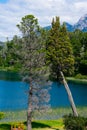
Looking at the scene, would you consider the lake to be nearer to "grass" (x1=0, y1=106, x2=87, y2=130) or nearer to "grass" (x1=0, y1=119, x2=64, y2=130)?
"grass" (x1=0, y1=106, x2=87, y2=130)

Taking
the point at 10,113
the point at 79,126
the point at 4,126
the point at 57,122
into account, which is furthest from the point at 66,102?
the point at 79,126

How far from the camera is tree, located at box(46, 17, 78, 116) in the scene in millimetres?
44469

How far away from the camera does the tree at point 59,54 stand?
146 feet

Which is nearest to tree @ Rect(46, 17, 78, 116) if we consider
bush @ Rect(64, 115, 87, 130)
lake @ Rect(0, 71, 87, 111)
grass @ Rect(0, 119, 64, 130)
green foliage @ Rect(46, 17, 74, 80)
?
green foliage @ Rect(46, 17, 74, 80)

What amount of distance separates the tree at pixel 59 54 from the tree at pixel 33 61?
6.00 m

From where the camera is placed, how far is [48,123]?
45.0m

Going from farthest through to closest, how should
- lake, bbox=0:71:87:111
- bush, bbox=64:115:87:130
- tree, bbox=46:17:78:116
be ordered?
lake, bbox=0:71:87:111
tree, bbox=46:17:78:116
bush, bbox=64:115:87:130

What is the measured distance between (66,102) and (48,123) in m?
33.9

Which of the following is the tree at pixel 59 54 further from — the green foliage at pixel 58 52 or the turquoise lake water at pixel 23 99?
the turquoise lake water at pixel 23 99

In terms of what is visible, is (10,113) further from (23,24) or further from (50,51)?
(23,24)

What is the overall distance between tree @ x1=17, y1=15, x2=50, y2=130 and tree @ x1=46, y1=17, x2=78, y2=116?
6001 millimetres

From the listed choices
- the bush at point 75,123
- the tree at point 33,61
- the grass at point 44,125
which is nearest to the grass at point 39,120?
the grass at point 44,125

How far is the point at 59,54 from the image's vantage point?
44531mm

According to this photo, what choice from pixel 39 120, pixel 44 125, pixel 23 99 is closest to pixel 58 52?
pixel 44 125
